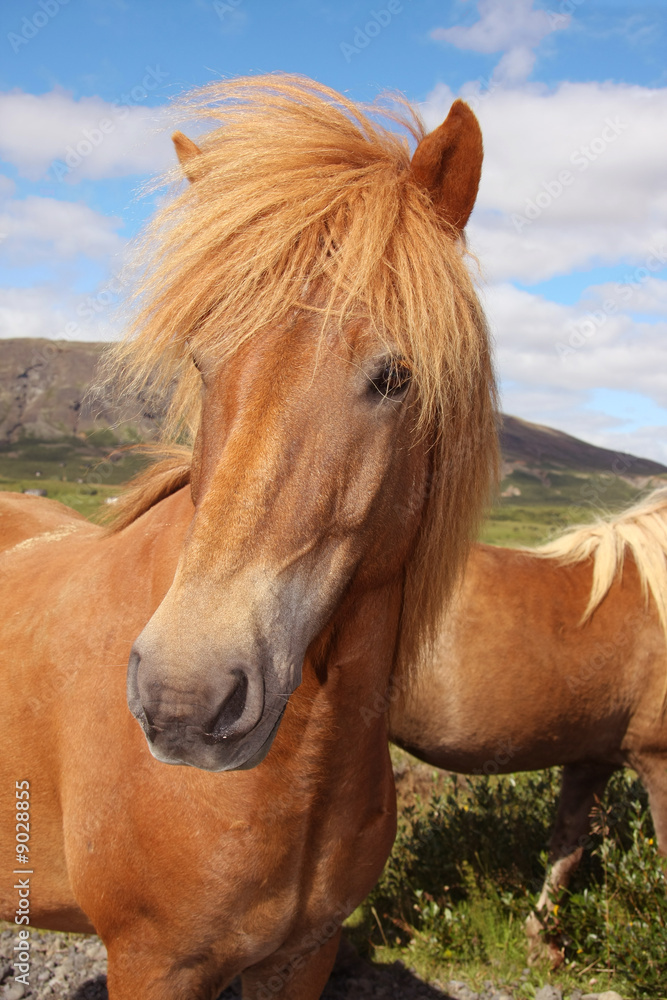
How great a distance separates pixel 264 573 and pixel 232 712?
28cm

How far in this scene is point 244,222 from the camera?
68.9 inches

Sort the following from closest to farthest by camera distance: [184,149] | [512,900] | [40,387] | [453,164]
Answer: [453,164] < [184,149] < [512,900] < [40,387]

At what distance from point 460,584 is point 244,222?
52.4 inches

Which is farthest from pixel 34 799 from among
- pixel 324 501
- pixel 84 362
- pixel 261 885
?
pixel 84 362

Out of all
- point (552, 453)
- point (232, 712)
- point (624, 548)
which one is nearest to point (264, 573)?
point (232, 712)

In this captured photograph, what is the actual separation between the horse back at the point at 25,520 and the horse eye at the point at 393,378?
2.02 m

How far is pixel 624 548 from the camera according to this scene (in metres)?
4.34

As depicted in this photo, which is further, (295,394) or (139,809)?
(139,809)

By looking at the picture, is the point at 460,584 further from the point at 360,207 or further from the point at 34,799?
the point at 34,799

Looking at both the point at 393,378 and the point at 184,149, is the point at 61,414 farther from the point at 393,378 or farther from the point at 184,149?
the point at 393,378

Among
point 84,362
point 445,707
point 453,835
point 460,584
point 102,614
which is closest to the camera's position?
point 102,614

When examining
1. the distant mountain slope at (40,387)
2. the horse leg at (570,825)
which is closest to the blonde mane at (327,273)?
the horse leg at (570,825)

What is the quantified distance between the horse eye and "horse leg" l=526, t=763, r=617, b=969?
3599mm

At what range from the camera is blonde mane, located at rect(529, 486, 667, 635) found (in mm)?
4160
